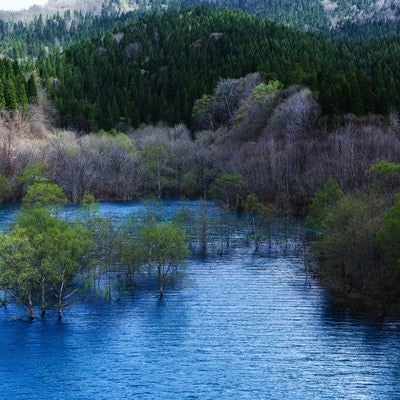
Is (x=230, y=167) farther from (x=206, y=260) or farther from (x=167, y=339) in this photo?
(x=167, y=339)

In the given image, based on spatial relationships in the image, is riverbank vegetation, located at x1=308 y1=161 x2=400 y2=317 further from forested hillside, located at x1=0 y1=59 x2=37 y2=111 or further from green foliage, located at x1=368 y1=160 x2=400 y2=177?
forested hillside, located at x1=0 y1=59 x2=37 y2=111

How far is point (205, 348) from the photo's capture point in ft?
192

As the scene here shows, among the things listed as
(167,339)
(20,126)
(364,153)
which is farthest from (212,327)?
(20,126)

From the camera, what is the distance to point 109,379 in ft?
172

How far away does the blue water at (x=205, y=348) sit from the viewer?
2002 inches

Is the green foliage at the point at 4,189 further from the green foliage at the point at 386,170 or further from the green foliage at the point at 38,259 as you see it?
the green foliage at the point at 386,170

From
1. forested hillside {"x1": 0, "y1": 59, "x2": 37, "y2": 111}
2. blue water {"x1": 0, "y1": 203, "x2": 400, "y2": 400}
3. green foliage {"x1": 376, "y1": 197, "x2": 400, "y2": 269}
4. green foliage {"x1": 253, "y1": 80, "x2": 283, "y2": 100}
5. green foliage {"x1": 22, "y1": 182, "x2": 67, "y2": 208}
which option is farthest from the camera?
forested hillside {"x1": 0, "y1": 59, "x2": 37, "y2": 111}

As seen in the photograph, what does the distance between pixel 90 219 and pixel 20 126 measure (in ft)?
289

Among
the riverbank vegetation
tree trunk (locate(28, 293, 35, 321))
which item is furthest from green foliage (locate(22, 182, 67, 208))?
the riverbank vegetation

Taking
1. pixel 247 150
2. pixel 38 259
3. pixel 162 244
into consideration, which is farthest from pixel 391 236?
pixel 247 150

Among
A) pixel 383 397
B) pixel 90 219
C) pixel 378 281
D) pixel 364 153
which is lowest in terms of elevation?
pixel 383 397

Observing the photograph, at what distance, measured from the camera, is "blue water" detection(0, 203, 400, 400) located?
5084 cm

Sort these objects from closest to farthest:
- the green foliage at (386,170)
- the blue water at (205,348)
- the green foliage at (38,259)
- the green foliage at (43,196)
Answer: the blue water at (205,348)
the green foliage at (38,259)
the green foliage at (386,170)
the green foliage at (43,196)

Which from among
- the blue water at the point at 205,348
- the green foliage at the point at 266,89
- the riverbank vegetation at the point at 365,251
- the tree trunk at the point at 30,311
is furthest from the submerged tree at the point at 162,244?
the green foliage at the point at 266,89
